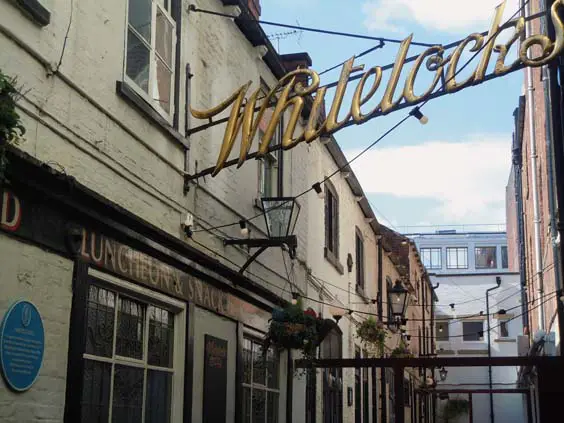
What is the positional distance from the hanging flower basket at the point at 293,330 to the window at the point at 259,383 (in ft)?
1.10

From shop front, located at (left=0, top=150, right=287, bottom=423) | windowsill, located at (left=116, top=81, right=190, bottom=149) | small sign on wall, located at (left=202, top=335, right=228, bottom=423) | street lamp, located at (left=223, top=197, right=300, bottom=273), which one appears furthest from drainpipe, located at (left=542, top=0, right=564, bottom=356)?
windowsill, located at (left=116, top=81, right=190, bottom=149)

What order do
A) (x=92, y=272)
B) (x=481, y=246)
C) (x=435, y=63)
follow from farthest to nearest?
(x=481, y=246), (x=435, y=63), (x=92, y=272)

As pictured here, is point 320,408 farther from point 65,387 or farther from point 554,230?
point 65,387

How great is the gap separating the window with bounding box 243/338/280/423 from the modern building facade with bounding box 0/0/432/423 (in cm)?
3

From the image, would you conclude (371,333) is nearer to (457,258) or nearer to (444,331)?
(444,331)

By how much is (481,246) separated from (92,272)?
236 ft

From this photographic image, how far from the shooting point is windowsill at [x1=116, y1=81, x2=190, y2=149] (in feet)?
28.2

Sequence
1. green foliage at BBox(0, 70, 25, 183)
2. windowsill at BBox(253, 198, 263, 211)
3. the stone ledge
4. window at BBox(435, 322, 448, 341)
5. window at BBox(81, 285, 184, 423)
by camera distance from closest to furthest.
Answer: green foliage at BBox(0, 70, 25, 183)
window at BBox(81, 285, 184, 423)
windowsill at BBox(253, 198, 263, 211)
window at BBox(435, 322, 448, 341)
the stone ledge

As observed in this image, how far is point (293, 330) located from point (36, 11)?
22.0 feet

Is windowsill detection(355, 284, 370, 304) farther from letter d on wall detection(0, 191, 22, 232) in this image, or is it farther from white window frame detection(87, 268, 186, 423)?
letter d on wall detection(0, 191, 22, 232)

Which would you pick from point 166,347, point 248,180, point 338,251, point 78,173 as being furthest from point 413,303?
point 78,173

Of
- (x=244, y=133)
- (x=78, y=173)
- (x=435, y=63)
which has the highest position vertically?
(x=435, y=63)

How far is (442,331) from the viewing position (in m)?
53.8

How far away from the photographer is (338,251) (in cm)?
1983
